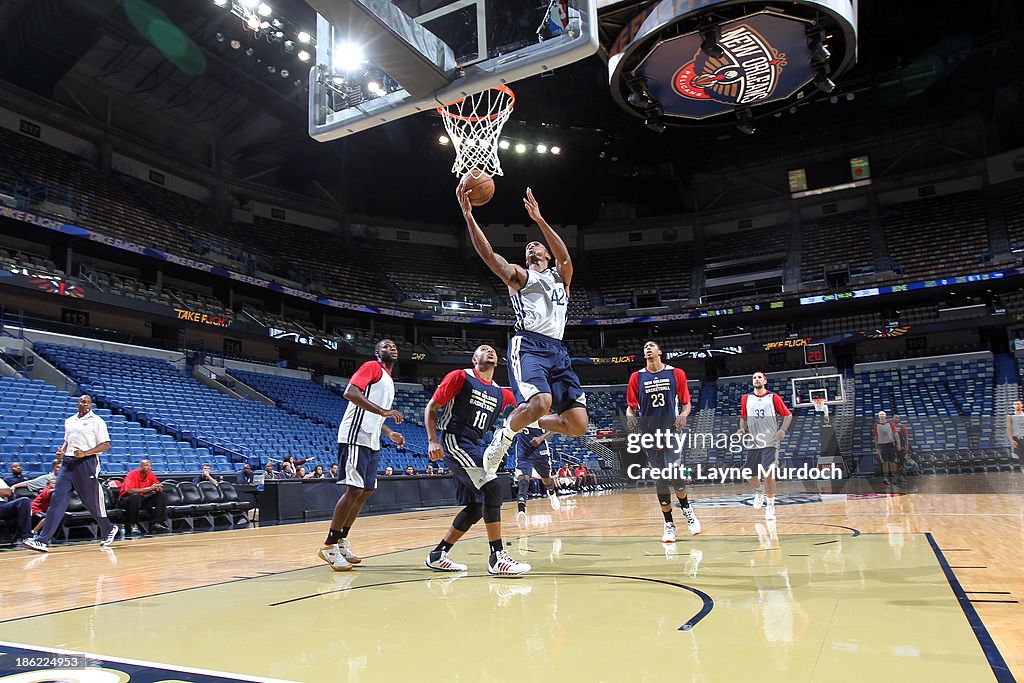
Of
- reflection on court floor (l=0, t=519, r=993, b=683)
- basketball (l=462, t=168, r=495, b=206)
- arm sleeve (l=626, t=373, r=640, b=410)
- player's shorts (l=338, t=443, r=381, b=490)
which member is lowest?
reflection on court floor (l=0, t=519, r=993, b=683)

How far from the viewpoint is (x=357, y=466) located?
18.9ft

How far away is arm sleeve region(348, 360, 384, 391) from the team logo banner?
8.95 meters

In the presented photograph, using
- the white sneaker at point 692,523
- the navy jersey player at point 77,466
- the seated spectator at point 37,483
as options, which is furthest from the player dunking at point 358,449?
the seated spectator at point 37,483

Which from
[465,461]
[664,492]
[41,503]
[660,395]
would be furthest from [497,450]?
[41,503]

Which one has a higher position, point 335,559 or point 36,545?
point 335,559

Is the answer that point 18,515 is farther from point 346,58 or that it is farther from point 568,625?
point 568,625

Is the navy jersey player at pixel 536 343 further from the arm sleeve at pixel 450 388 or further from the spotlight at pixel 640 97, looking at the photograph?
the spotlight at pixel 640 97

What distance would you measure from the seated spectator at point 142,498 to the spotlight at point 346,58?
7.35 meters

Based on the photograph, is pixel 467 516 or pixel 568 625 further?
pixel 467 516

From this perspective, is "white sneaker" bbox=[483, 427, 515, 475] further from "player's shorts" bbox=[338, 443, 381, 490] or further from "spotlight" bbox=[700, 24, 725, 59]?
"spotlight" bbox=[700, 24, 725, 59]

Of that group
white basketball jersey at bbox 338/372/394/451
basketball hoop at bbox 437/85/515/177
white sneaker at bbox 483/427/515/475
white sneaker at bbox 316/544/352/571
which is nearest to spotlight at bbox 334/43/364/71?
basketball hoop at bbox 437/85/515/177

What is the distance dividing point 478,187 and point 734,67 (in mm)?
9698

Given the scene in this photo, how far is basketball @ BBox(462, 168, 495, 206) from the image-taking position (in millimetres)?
5211

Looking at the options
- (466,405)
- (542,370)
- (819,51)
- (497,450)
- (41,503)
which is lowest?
(41,503)
